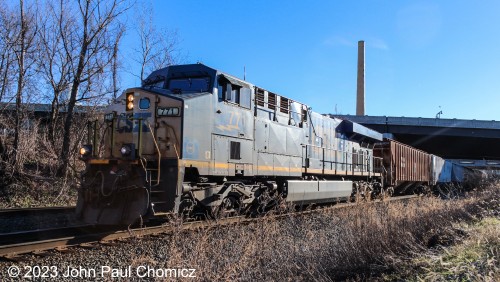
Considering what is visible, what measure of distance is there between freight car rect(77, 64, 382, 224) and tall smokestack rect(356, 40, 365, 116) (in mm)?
45117

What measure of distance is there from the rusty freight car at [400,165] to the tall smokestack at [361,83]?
30363 millimetres

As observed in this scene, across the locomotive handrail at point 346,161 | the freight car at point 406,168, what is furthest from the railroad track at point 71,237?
the freight car at point 406,168

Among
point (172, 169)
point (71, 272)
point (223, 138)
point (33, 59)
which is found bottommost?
point (71, 272)

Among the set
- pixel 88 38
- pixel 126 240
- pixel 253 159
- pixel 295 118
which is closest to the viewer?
pixel 126 240

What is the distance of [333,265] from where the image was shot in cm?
546

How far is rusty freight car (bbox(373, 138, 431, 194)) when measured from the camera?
760 inches

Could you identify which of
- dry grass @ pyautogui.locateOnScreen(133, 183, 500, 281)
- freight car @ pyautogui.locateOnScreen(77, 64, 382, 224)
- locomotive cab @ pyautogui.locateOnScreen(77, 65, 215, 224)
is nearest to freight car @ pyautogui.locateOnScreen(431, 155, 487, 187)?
freight car @ pyautogui.locateOnScreen(77, 64, 382, 224)

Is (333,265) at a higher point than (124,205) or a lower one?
lower

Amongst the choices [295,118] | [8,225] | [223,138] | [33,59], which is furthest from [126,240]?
[33,59]

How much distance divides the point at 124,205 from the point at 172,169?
3.53 ft

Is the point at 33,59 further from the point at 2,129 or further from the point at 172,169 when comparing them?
the point at 172,169

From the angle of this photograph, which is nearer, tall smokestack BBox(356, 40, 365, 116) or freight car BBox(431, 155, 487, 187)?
freight car BBox(431, 155, 487, 187)

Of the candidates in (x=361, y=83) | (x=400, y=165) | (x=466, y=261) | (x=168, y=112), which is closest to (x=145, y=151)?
(x=168, y=112)

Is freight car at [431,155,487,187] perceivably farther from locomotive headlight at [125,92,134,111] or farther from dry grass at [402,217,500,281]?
locomotive headlight at [125,92,134,111]
